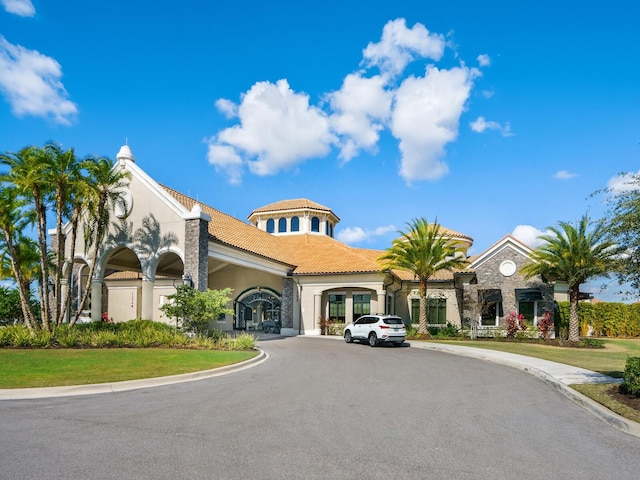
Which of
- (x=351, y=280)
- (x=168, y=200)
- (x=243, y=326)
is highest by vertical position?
(x=168, y=200)

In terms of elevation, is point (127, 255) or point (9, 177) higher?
point (9, 177)

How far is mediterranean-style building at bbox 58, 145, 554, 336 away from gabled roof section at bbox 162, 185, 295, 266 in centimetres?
14

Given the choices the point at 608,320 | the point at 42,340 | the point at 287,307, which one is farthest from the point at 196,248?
the point at 608,320

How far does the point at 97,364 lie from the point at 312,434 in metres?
10.5

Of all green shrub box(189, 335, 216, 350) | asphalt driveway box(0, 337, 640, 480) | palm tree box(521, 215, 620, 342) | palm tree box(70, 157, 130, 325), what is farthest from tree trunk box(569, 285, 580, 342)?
palm tree box(70, 157, 130, 325)

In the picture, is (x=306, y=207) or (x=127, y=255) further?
(x=306, y=207)

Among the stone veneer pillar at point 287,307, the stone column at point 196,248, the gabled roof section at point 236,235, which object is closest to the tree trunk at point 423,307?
the stone veneer pillar at point 287,307

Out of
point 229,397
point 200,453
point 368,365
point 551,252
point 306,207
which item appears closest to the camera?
point 200,453

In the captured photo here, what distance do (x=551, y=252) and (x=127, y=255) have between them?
28130 millimetres

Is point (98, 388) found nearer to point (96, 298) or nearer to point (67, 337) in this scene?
point (67, 337)

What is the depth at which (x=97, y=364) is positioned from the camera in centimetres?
1526

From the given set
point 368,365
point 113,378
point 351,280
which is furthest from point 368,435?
point 351,280

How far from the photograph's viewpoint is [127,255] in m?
32.0

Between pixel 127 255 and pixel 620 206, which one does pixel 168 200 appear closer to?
pixel 127 255
